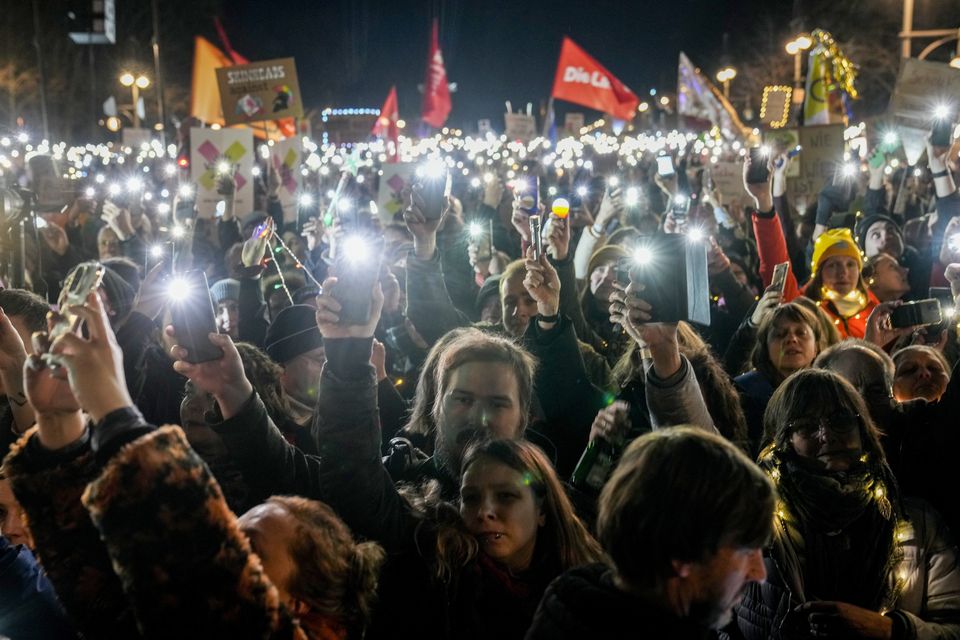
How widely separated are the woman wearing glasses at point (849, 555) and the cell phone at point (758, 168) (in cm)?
371

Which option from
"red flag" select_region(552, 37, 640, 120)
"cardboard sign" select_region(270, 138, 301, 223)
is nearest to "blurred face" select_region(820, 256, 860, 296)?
"cardboard sign" select_region(270, 138, 301, 223)

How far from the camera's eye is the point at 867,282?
6.96 meters

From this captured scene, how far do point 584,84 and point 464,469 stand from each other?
17714mm

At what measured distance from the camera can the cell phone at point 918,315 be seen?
4.98 meters

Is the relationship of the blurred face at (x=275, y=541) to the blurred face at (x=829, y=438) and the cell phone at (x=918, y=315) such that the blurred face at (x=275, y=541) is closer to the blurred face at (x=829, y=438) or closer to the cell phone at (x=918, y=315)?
the blurred face at (x=829, y=438)

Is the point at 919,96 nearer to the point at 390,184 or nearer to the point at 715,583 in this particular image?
the point at 390,184

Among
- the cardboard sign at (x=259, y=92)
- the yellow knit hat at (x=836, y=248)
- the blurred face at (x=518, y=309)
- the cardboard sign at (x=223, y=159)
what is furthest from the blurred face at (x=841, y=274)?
the cardboard sign at (x=259, y=92)

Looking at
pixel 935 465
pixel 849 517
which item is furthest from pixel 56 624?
pixel 935 465

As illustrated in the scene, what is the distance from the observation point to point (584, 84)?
1989 cm

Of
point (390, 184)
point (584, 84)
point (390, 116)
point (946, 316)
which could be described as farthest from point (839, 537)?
point (390, 116)

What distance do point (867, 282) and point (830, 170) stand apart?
3.99m

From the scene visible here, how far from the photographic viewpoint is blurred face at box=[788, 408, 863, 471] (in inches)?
133

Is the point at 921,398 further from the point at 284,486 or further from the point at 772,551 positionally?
the point at 284,486

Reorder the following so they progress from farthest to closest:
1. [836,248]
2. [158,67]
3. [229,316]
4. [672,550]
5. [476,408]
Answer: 1. [158,67]
2. [836,248]
3. [229,316]
4. [476,408]
5. [672,550]
